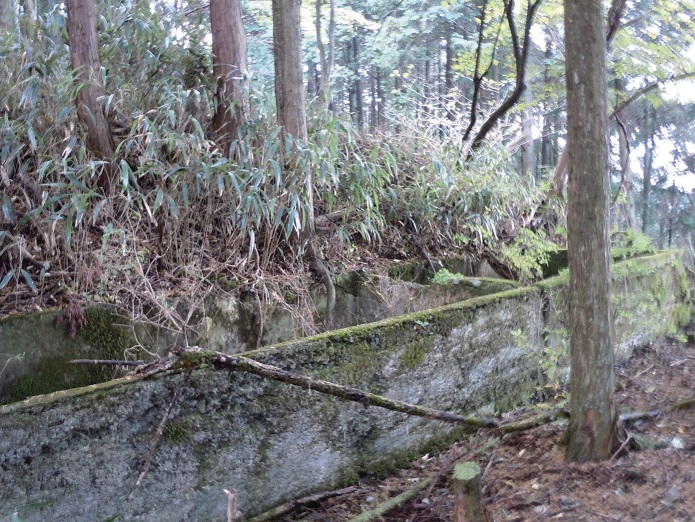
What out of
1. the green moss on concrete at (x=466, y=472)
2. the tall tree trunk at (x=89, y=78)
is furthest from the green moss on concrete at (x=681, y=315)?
the tall tree trunk at (x=89, y=78)

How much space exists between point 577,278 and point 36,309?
3148mm

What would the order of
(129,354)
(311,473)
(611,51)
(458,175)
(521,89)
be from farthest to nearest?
(611,51), (521,89), (458,175), (129,354), (311,473)

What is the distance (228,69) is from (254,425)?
3.11m

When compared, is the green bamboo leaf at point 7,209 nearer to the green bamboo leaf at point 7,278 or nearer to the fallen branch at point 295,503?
the green bamboo leaf at point 7,278

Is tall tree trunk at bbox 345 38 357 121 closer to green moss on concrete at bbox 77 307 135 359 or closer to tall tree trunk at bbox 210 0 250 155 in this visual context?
tall tree trunk at bbox 210 0 250 155

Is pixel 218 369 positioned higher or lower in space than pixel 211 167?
lower

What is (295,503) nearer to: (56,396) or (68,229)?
(56,396)

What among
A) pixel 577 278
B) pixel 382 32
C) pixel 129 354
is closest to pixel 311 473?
pixel 129 354

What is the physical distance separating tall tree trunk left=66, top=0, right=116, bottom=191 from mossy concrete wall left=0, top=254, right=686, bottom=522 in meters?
1.99

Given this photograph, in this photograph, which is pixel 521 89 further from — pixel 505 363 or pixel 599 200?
pixel 599 200

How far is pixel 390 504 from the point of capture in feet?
10.1

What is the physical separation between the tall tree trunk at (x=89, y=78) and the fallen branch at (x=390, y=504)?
2868 millimetres

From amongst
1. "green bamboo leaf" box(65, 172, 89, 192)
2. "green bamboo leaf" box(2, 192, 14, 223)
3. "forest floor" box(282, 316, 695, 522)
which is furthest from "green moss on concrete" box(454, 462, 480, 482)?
"green bamboo leaf" box(2, 192, 14, 223)

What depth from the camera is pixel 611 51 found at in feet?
23.7
